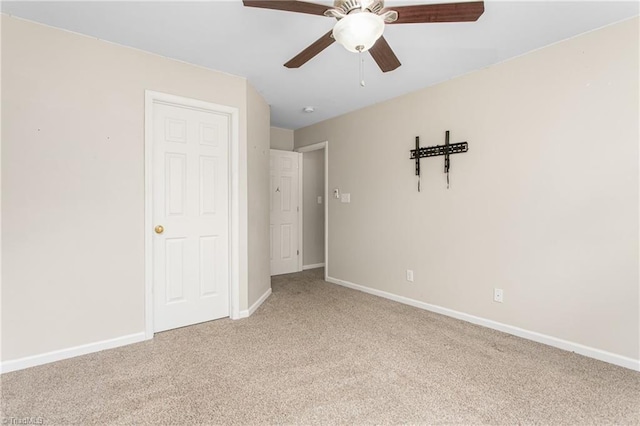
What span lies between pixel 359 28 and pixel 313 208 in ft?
13.5

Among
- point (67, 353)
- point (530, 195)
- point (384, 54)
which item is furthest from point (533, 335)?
point (67, 353)

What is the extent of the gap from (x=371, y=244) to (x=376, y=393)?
2.21 meters

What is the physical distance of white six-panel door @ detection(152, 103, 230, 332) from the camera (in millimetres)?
2783

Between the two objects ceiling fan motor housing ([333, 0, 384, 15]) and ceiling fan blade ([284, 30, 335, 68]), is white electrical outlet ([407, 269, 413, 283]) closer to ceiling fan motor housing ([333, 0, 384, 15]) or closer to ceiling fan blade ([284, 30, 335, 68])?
ceiling fan blade ([284, 30, 335, 68])

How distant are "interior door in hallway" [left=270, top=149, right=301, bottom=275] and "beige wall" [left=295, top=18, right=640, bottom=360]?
65.2 inches

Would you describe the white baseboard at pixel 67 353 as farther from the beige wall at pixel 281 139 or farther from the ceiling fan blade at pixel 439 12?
the beige wall at pixel 281 139

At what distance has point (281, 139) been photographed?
203 inches

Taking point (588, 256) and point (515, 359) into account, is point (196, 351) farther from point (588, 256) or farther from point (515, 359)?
point (588, 256)

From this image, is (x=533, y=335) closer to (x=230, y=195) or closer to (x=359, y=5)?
(x=359, y=5)

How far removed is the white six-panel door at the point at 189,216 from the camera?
2.78m

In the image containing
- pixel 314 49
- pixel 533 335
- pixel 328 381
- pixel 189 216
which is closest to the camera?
pixel 314 49

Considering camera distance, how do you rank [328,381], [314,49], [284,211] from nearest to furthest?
1. [314,49]
2. [328,381]
3. [284,211]

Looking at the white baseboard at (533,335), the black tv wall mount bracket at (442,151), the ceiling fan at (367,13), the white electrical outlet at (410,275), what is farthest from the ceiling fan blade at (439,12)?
A: the white electrical outlet at (410,275)

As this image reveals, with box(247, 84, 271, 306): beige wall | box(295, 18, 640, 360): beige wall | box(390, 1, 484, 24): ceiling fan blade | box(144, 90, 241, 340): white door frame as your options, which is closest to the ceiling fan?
box(390, 1, 484, 24): ceiling fan blade
